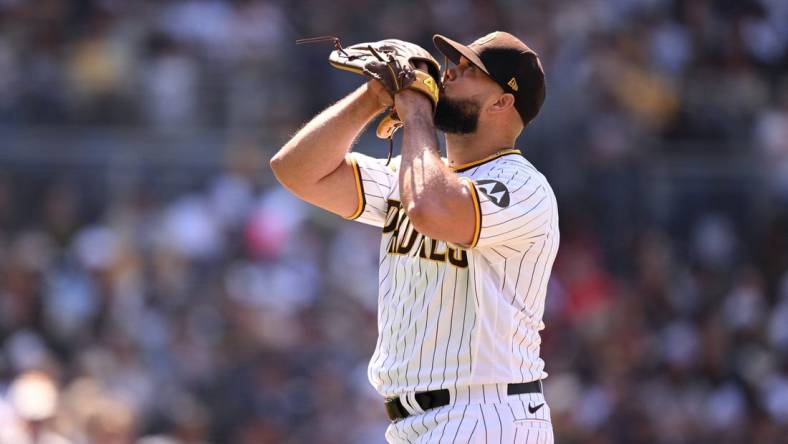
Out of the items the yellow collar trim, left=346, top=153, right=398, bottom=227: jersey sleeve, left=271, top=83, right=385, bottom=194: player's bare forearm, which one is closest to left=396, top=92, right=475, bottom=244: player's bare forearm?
left=271, top=83, right=385, bottom=194: player's bare forearm

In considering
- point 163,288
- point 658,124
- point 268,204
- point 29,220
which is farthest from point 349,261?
point 658,124

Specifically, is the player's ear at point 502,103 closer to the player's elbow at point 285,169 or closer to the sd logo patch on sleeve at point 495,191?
the sd logo patch on sleeve at point 495,191

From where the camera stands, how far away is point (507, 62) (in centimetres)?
421

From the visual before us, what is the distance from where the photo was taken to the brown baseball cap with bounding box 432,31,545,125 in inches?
165

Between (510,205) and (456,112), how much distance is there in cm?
42

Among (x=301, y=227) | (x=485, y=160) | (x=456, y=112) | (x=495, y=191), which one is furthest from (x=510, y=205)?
(x=301, y=227)

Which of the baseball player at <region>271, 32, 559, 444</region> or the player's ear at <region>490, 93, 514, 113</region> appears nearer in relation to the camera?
the baseball player at <region>271, 32, 559, 444</region>

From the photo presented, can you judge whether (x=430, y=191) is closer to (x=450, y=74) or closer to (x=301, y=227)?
(x=450, y=74)

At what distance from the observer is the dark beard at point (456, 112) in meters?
4.21

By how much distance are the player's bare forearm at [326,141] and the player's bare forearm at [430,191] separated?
210mm

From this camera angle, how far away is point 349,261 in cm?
1055

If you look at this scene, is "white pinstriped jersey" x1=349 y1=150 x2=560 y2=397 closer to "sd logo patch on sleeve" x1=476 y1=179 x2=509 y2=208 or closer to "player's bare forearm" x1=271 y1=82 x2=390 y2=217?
"sd logo patch on sleeve" x1=476 y1=179 x2=509 y2=208

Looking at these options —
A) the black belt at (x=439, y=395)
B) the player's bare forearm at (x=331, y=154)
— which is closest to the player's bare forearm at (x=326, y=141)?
the player's bare forearm at (x=331, y=154)

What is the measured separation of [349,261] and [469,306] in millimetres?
6542
